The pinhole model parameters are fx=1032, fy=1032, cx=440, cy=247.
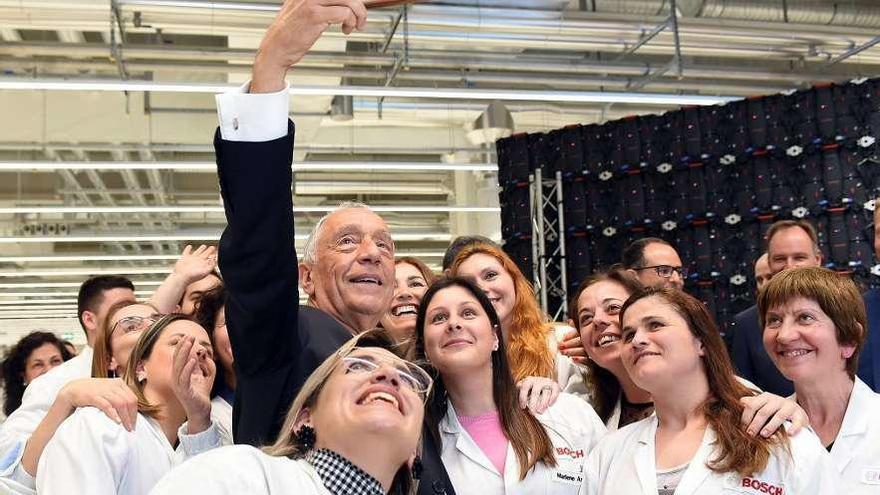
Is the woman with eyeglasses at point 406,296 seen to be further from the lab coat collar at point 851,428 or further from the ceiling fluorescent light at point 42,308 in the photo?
the ceiling fluorescent light at point 42,308

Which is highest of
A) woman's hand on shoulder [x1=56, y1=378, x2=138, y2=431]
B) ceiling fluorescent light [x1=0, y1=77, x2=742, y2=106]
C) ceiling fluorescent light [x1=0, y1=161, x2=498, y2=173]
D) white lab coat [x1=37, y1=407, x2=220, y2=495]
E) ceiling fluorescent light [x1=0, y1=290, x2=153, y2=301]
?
ceiling fluorescent light [x1=0, y1=77, x2=742, y2=106]

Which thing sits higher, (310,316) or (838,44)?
(838,44)

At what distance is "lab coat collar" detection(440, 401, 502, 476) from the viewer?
9.55 feet

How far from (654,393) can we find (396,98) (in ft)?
27.9

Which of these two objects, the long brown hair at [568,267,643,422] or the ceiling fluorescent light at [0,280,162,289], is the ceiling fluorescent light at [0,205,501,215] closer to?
the ceiling fluorescent light at [0,280,162,289]

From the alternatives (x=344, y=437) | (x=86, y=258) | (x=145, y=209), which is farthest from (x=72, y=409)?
(x=86, y=258)

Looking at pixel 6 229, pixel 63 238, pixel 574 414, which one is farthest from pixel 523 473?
pixel 6 229

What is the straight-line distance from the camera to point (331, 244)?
2590 millimetres

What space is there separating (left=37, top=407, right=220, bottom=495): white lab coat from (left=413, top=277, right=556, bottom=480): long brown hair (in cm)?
78

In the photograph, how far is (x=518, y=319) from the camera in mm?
3861

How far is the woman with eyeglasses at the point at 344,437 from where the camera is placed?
1760 mm

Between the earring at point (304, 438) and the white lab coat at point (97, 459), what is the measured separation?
70 cm

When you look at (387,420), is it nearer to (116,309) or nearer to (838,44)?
(116,309)

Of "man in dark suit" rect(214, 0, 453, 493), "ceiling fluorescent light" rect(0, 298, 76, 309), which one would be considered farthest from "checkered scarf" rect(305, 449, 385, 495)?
"ceiling fluorescent light" rect(0, 298, 76, 309)
